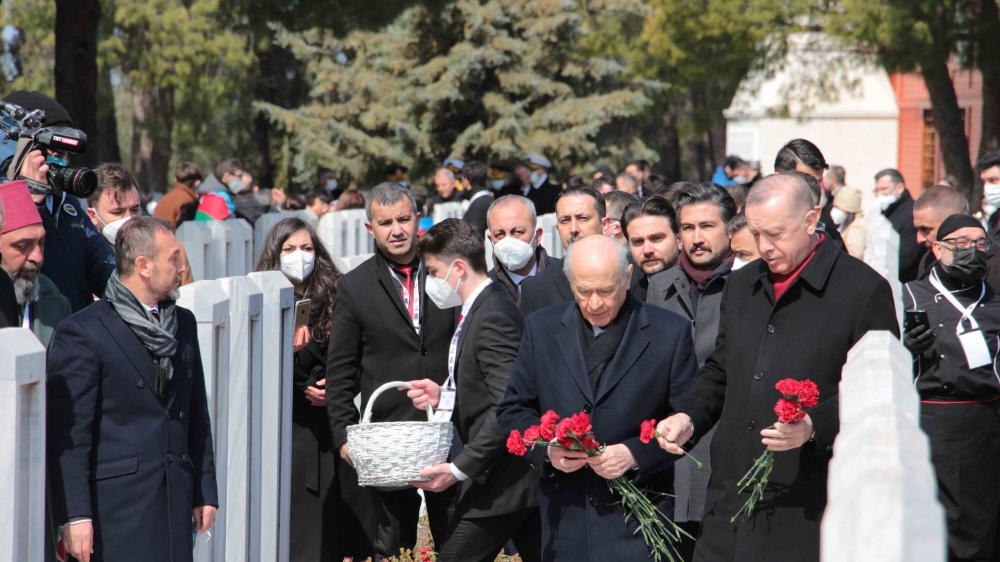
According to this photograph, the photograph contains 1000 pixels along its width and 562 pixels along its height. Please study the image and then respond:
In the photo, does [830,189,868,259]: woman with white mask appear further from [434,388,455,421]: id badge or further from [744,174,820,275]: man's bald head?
[744,174,820,275]: man's bald head

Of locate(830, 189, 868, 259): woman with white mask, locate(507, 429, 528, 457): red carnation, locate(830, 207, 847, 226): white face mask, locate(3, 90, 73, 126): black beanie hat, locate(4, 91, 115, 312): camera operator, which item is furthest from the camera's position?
locate(830, 207, 847, 226): white face mask

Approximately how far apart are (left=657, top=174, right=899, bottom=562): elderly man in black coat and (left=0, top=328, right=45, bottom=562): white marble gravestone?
1.99m

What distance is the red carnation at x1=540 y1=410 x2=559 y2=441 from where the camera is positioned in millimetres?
4039

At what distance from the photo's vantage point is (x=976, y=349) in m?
6.58

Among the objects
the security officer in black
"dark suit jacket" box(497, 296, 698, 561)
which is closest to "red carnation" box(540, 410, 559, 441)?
"dark suit jacket" box(497, 296, 698, 561)

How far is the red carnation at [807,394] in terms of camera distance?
12.2ft

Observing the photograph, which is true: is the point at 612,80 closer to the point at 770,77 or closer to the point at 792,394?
the point at 770,77

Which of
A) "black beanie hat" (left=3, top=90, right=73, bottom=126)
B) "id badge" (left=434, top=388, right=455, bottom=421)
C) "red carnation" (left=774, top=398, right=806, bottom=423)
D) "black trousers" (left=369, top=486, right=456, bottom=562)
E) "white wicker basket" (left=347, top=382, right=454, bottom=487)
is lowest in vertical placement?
"black trousers" (left=369, top=486, right=456, bottom=562)

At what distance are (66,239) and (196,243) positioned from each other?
2.15m

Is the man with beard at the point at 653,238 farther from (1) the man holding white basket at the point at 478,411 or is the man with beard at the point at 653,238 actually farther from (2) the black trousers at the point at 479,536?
(2) the black trousers at the point at 479,536

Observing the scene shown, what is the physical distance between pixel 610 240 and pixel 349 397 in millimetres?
2141

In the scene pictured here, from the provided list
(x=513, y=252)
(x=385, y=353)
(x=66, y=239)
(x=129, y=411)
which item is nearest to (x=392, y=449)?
(x=385, y=353)

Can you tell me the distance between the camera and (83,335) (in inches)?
165

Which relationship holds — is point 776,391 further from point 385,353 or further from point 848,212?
point 848,212
